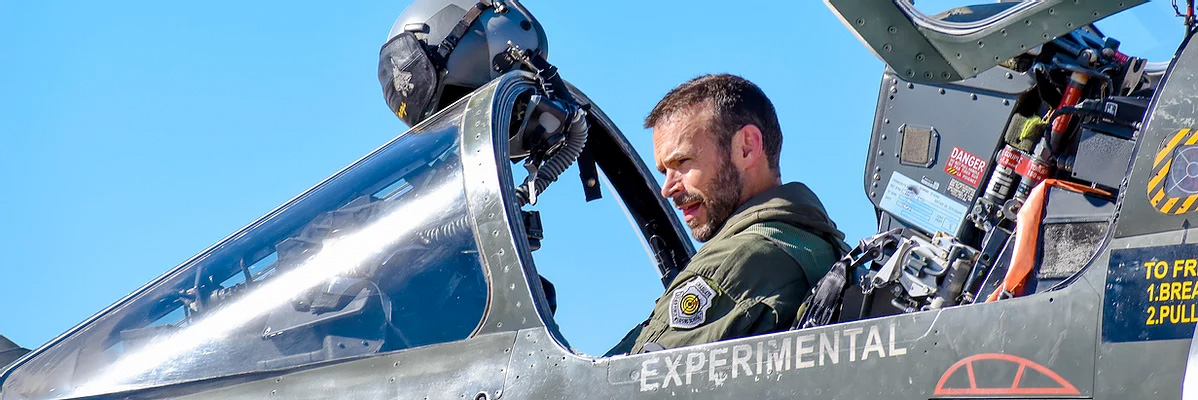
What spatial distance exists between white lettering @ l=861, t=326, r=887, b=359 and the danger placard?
2.83m

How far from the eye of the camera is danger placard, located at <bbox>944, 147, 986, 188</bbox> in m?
5.28

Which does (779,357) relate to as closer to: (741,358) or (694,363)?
(741,358)

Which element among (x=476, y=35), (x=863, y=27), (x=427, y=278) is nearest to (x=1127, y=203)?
(x=863, y=27)

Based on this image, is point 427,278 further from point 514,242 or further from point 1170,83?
point 1170,83

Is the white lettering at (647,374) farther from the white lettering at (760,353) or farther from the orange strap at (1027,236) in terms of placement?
the orange strap at (1027,236)

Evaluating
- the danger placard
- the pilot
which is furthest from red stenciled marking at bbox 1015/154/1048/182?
the danger placard

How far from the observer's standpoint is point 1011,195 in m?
4.33

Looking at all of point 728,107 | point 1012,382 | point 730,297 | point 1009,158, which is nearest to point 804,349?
point 1012,382

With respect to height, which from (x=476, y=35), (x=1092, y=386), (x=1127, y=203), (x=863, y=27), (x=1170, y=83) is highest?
(x=476, y=35)

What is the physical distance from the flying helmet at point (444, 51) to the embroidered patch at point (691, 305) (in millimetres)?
1349

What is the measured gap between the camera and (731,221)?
3734mm

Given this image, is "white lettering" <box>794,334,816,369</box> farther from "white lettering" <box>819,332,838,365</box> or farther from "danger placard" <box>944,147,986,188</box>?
"danger placard" <box>944,147,986,188</box>

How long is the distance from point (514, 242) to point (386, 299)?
0.38 m

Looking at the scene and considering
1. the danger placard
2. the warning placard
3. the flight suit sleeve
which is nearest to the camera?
the warning placard
